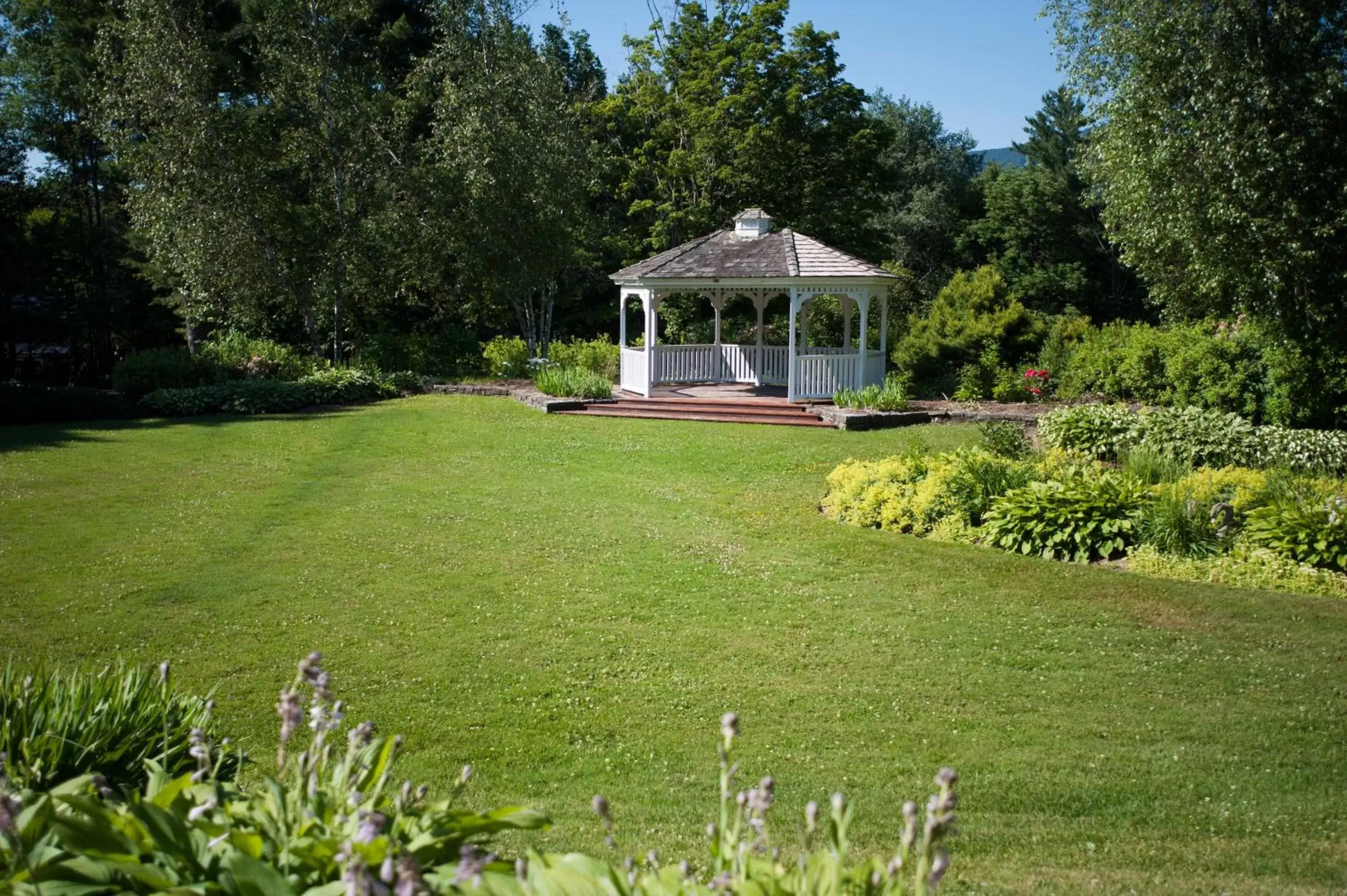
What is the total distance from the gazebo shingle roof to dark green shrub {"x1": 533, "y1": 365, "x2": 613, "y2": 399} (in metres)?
2.42

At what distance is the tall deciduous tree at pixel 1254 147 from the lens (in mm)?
12203

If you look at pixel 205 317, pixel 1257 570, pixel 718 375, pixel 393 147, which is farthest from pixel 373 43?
pixel 1257 570

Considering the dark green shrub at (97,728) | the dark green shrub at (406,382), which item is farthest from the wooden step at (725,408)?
the dark green shrub at (97,728)

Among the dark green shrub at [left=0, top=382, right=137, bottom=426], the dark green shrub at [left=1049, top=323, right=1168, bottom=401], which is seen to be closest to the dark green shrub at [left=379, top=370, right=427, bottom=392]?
the dark green shrub at [left=0, top=382, right=137, bottom=426]

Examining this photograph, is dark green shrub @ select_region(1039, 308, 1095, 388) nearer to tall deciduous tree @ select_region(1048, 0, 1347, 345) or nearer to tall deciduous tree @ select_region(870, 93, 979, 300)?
tall deciduous tree @ select_region(1048, 0, 1347, 345)

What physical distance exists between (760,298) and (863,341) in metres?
3.72

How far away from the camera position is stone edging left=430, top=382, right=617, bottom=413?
20.2 metres

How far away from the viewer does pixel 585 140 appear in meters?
30.1

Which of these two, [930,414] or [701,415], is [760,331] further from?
[930,414]

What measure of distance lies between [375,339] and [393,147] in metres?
5.26

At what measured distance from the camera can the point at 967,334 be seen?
21406 mm

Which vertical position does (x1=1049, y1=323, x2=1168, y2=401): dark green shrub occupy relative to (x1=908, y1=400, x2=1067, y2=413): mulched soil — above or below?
above

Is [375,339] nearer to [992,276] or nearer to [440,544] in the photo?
[992,276]

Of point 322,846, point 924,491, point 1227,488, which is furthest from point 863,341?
point 322,846
